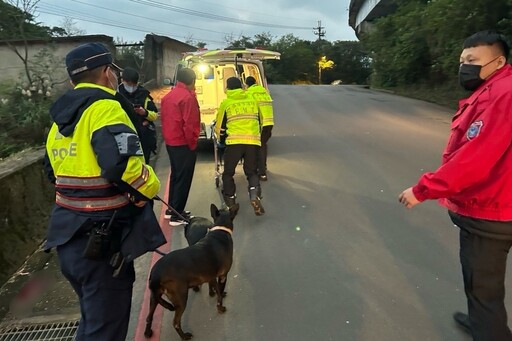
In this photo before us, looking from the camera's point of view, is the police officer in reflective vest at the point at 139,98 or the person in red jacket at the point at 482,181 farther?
the police officer in reflective vest at the point at 139,98

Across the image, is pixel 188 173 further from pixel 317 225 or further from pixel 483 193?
pixel 483 193

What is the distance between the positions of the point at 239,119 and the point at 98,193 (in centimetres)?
365

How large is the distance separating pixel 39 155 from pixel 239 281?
11.8 feet

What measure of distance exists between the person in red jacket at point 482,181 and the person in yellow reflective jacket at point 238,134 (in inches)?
136

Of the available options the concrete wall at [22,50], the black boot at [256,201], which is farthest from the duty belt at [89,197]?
the concrete wall at [22,50]

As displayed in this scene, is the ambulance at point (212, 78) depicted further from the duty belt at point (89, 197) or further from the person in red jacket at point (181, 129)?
the duty belt at point (89, 197)

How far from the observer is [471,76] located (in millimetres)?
2607

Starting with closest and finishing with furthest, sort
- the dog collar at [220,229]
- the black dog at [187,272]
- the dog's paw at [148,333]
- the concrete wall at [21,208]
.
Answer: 1. the black dog at [187,272]
2. the dog's paw at [148,333]
3. the dog collar at [220,229]
4. the concrete wall at [21,208]

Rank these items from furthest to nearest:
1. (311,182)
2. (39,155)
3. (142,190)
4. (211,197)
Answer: (311,182) < (211,197) < (39,155) < (142,190)

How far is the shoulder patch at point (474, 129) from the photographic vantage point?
2.34 meters

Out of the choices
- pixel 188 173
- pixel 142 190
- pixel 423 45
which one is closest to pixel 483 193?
pixel 142 190

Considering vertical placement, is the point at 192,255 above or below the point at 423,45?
below

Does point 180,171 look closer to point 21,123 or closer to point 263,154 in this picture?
point 263,154

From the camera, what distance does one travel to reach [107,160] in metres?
2.18
